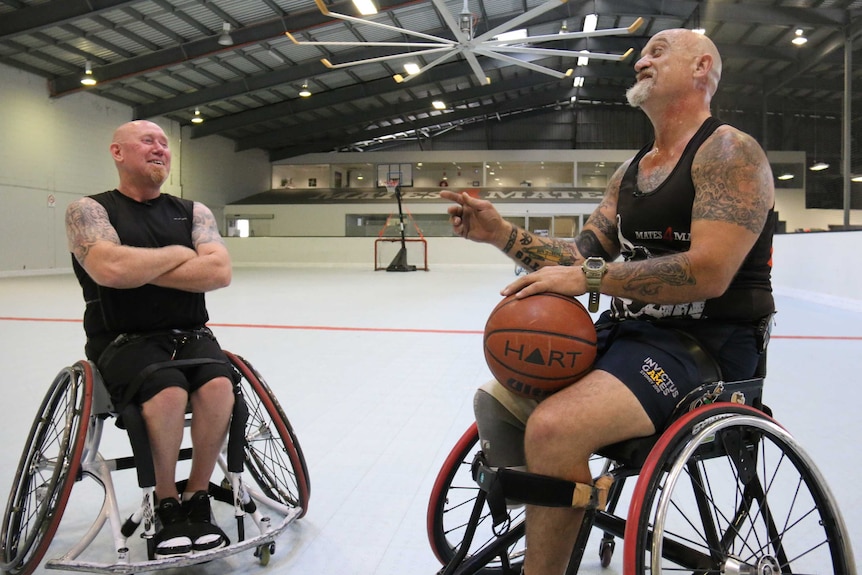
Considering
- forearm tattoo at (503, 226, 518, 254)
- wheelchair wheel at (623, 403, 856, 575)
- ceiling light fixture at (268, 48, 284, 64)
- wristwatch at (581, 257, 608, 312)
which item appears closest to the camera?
wheelchair wheel at (623, 403, 856, 575)

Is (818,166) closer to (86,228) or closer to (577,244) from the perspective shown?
(577,244)

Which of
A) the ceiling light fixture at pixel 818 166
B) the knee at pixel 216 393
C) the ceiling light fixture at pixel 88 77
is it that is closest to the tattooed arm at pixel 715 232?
the knee at pixel 216 393

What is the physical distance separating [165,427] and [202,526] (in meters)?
0.29

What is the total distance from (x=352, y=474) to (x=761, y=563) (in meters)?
Answer: 1.53

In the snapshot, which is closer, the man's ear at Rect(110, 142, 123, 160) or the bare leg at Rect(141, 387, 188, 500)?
the bare leg at Rect(141, 387, 188, 500)

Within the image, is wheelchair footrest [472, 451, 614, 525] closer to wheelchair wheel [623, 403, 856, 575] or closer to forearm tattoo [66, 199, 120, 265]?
wheelchair wheel [623, 403, 856, 575]

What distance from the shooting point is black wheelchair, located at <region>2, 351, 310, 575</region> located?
5.08ft

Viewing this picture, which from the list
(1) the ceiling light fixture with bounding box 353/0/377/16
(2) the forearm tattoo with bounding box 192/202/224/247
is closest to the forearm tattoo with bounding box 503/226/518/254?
(2) the forearm tattoo with bounding box 192/202/224/247

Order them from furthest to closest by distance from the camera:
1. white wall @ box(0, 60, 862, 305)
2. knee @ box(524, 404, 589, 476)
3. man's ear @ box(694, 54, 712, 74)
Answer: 1. white wall @ box(0, 60, 862, 305)
2. man's ear @ box(694, 54, 712, 74)
3. knee @ box(524, 404, 589, 476)

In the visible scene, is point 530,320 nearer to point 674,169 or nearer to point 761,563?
point 674,169

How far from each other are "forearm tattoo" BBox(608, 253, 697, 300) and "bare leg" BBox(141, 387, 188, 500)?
45.4 inches

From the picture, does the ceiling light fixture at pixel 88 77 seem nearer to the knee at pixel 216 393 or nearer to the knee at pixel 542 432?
the knee at pixel 216 393

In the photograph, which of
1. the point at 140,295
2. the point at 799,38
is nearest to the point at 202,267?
the point at 140,295

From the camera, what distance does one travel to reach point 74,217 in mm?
1823
